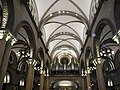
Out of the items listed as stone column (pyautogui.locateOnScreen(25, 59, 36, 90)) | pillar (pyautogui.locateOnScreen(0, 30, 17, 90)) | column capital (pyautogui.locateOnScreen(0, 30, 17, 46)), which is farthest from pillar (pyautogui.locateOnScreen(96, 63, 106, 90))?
column capital (pyautogui.locateOnScreen(0, 30, 17, 46))

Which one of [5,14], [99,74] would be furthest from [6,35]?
[99,74]

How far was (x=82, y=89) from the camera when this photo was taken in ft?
67.9

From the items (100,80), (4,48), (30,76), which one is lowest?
(100,80)

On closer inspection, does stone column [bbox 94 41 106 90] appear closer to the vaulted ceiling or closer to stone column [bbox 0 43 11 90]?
the vaulted ceiling

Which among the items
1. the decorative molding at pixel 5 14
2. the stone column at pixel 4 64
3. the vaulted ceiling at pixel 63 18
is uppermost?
the vaulted ceiling at pixel 63 18

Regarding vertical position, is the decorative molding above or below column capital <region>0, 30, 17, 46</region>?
above

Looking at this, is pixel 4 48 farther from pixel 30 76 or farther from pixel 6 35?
pixel 30 76

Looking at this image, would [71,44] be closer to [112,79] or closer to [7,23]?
[112,79]

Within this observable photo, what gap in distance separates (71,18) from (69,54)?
1240 centimetres

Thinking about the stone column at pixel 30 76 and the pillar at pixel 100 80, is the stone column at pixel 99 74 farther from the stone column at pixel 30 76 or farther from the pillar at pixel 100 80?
the stone column at pixel 30 76

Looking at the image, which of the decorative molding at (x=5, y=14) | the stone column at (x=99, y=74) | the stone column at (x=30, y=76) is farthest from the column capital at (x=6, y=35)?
the stone column at (x=99, y=74)

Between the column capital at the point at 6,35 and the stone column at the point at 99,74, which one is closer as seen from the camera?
the column capital at the point at 6,35

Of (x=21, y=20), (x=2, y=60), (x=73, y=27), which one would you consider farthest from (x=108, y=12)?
(x=73, y=27)

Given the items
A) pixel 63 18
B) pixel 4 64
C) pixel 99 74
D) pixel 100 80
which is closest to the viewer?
pixel 4 64
